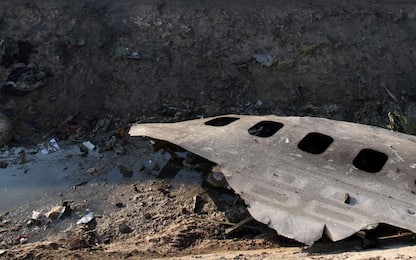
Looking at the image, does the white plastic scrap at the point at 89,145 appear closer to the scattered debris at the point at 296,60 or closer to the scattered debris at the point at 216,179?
the scattered debris at the point at 216,179

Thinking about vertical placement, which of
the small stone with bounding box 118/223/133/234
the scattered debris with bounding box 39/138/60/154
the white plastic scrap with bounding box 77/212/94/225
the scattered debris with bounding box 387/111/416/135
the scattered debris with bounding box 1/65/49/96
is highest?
the scattered debris with bounding box 1/65/49/96

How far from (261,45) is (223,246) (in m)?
4.80

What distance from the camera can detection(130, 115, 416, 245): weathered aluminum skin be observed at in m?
6.04

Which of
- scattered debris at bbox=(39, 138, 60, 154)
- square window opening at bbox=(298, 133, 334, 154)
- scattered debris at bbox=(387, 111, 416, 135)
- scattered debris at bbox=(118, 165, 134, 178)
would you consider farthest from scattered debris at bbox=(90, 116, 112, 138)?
scattered debris at bbox=(387, 111, 416, 135)

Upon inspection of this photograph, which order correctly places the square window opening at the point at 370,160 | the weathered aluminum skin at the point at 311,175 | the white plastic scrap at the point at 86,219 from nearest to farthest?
1. the weathered aluminum skin at the point at 311,175
2. the square window opening at the point at 370,160
3. the white plastic scrap at the point at 86,219

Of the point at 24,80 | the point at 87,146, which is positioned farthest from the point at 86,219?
the point at 24,80

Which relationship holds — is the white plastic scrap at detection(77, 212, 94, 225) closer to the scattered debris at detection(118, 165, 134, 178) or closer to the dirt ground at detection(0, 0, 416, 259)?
the dirt ground at detection(0, 0, 416, 259)

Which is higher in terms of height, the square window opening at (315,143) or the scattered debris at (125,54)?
the scattered debris at (125,54)

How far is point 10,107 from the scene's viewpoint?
31.9 ft

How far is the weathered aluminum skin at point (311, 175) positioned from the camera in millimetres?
6035

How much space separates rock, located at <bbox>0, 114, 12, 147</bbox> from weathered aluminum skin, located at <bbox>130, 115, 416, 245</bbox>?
8.78 feet

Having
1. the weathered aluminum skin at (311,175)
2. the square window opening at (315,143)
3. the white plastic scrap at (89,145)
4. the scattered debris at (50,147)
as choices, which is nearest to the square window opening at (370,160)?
the weathered aluminum skin at (311,175)

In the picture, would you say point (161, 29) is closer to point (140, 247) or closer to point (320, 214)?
point (140, 247)

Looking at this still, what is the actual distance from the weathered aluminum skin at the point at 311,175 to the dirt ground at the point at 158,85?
39.3 inches
